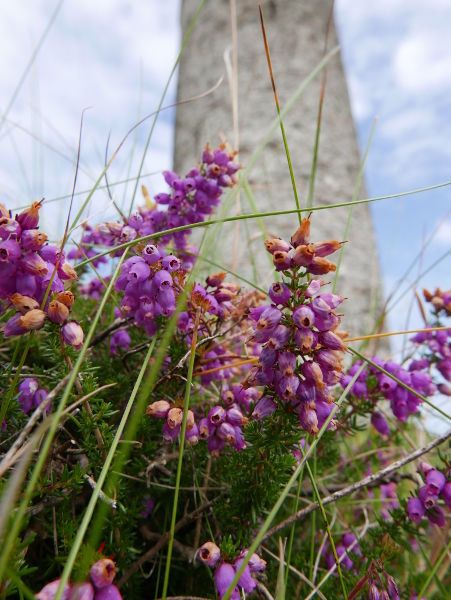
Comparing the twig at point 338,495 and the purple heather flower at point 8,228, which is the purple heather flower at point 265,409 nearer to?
the twig at point 338,495

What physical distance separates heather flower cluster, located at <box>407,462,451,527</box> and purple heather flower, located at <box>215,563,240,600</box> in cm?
56

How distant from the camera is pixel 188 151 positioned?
5043 mm

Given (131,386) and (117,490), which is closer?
(117,490)

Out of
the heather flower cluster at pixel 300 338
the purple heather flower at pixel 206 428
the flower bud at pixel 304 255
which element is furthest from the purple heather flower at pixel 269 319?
the purple heather flower at pixel 206 428

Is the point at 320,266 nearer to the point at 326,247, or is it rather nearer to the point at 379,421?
the point at 326,247

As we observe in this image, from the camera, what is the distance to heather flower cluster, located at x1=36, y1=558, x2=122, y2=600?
0.68 metres

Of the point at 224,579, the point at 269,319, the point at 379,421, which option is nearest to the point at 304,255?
the point at 269,319

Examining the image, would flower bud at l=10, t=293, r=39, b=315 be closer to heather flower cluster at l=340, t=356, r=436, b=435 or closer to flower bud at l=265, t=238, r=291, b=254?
flower bud at l=265, t=238, r=291, b=254

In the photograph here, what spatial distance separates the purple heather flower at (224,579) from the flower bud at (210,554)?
21 millimetres

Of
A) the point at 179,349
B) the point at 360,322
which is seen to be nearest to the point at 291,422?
the point at 179,349

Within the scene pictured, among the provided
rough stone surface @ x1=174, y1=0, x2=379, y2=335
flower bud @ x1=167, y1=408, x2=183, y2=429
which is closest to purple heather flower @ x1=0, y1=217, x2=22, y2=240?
flower bud @ x1=167, y1=408, x2=183, y2=429

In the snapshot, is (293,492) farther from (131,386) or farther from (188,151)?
(188,151)

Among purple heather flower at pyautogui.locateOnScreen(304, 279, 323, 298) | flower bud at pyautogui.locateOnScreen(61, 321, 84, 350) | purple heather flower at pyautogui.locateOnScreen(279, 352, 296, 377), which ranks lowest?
flower bud at pyautogui.locateOnScreen(61, 321, 84, 350)

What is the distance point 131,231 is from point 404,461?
0.99 metres
